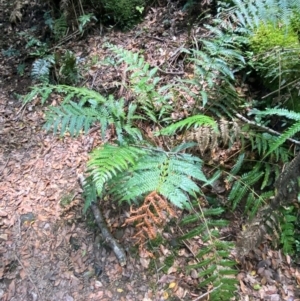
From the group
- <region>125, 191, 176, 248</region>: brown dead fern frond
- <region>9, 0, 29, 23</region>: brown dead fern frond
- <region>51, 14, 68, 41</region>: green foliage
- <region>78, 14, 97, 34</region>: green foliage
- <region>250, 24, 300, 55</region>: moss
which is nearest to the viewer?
<region>125, 191, 176, 248</region>: brown dead fern frond

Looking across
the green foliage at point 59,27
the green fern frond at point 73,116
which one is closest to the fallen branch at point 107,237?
the green fern frond at point 73,116

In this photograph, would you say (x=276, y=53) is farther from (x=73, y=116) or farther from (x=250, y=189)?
(x=73, y=116)

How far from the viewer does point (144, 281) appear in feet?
9.88

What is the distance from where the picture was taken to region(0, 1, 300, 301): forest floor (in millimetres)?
2988

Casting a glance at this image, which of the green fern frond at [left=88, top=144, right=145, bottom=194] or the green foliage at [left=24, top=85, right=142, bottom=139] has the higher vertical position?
the green foliage at [left=24, top=85, right=142, bottom=139]

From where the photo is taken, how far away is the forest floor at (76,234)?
2.99 m

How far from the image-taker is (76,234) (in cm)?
328

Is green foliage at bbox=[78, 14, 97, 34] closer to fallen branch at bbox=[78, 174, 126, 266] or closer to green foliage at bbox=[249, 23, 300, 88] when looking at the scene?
green foliage at bbox=[249, 23, 300, 88]

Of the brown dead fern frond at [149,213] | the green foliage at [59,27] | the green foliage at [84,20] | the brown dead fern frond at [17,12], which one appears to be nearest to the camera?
the brown dead fern frond at [149,213]

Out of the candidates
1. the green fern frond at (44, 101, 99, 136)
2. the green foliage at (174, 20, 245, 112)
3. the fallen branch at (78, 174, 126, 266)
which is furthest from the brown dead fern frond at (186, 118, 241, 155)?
the fallen branch at (78, 174, 126, 266)

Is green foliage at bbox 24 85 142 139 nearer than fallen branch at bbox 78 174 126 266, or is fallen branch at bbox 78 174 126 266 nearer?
green foliage at bbox 24 85 142 139

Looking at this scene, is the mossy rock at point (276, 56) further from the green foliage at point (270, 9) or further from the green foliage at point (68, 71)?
the green foliage at point (68, 71)

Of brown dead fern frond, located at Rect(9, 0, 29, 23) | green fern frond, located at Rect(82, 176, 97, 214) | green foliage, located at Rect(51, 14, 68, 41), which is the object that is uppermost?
brown dead fern frond, located at Rect(9, 0, 29, 23)

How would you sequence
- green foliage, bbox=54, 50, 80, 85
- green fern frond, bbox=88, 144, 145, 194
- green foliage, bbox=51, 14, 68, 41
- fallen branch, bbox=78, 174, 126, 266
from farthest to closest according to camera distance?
green foliage, bbox=51, 14, 68, 41
green foliage, bbox=54, 50, 80, 85
fallen branch, bbox=78, 174, 126, 266
green fern frond, bbox=88, 144, 145, 194
